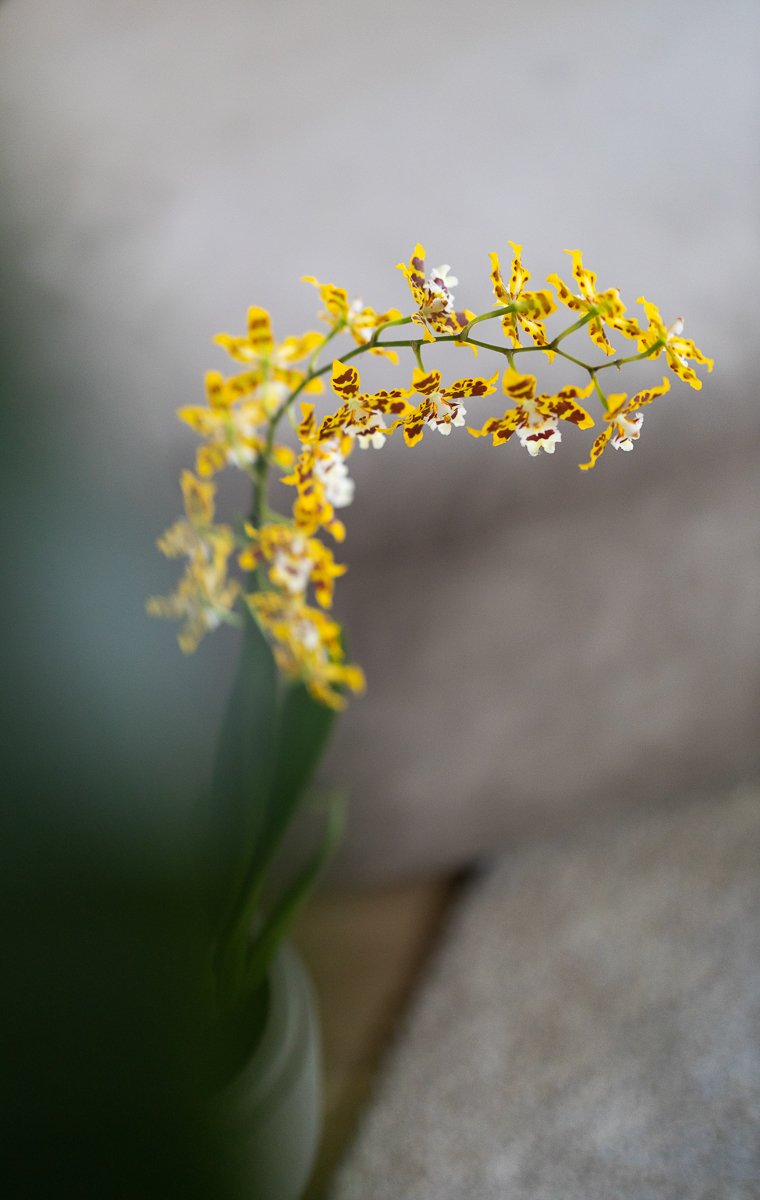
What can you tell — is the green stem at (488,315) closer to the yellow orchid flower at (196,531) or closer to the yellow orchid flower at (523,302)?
the yellow orchid flower at (523,302)

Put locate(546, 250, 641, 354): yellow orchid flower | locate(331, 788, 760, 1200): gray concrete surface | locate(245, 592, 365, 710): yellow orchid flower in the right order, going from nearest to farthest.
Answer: locate(546, 250, 641, 354): yellow orchid flower → locate(245, 592, 365, 710): yellow orchid flower → locate(331, 788, 760, 1200): gray concrete surface

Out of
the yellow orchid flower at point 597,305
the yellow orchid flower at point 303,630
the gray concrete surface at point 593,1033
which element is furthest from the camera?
the gray concrete surface at point 593,1033

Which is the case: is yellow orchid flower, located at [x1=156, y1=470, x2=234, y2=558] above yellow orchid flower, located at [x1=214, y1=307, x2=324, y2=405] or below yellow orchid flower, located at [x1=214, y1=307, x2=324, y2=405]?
below

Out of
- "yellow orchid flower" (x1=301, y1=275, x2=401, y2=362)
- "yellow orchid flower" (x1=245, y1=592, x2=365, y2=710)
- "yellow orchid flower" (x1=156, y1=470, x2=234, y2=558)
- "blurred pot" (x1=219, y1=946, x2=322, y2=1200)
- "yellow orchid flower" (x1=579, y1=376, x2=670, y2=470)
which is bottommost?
"blurred pot" (x1=219, y1=946, x2=322, y2=1200)

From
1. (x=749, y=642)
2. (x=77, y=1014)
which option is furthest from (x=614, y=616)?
(x=77, y=1014)

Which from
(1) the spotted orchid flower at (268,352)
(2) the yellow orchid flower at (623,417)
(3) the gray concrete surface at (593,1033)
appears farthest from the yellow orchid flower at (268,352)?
(3) the gray concrete surface at (593,1033)

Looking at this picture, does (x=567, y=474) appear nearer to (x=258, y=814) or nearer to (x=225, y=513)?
(x=225, y=513)

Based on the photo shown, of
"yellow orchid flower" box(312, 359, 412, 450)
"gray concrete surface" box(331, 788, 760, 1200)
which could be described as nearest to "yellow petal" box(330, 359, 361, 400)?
"yellow orchid flower" box(312, 359, 412, 450)

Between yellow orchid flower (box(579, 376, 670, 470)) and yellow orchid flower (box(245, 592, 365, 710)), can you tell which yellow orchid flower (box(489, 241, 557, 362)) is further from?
A: yellow orchid flower (box(245, 592, 365, 710))

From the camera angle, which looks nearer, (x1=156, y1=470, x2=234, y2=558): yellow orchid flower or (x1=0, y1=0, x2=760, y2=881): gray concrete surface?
(x1=156, y1=470, x2=234, y2=558): yellow orchid flower
